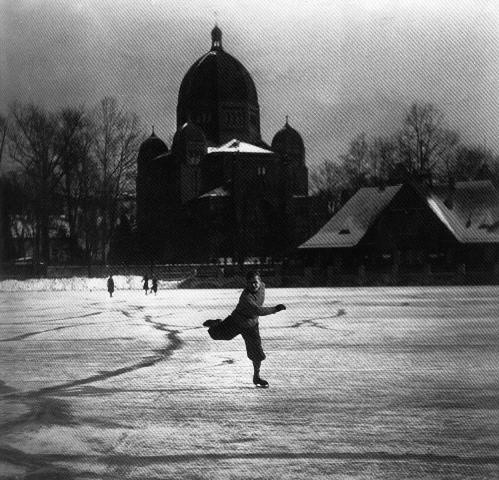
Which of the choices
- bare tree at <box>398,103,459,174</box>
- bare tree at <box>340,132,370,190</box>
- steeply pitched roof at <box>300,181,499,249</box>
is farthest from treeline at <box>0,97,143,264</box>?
steeply pitched roof at <box>300,181,499,249</box>

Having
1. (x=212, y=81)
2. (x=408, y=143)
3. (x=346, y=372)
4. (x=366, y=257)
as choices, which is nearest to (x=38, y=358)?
(x=346, y=372)

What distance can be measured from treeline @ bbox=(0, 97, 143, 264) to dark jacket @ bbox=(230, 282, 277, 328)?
191 inches

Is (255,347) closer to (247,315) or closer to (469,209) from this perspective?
(247,315)

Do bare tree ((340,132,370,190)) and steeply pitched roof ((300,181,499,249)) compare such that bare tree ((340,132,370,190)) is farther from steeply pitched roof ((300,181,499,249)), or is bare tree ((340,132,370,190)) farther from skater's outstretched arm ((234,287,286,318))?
steeply pitched roof ((300,181,499,249))

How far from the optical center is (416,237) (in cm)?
5688

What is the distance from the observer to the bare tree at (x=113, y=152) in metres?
14.8

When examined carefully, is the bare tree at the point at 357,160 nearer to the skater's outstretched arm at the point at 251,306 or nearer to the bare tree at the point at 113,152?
the bare tree at the point at 113,152

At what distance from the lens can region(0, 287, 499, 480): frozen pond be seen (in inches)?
280

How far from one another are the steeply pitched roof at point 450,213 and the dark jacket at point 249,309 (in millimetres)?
35745

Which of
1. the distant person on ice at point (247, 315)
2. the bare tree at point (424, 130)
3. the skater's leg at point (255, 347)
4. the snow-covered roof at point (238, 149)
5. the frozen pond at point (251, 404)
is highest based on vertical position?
the snow-covered roof at point (238, 149)

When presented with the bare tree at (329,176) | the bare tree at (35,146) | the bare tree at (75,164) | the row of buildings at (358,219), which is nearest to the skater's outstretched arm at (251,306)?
the bare tree at (35,146)

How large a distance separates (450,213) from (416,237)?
3.46 metres

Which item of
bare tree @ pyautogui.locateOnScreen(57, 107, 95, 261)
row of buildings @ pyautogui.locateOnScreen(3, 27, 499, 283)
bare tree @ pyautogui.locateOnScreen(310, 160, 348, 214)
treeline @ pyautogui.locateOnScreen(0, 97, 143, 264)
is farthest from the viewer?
row of buildings @ pyautogui.locateOnScreen(3, 27, 499, 283)

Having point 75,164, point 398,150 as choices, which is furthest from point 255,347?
point 398,150
